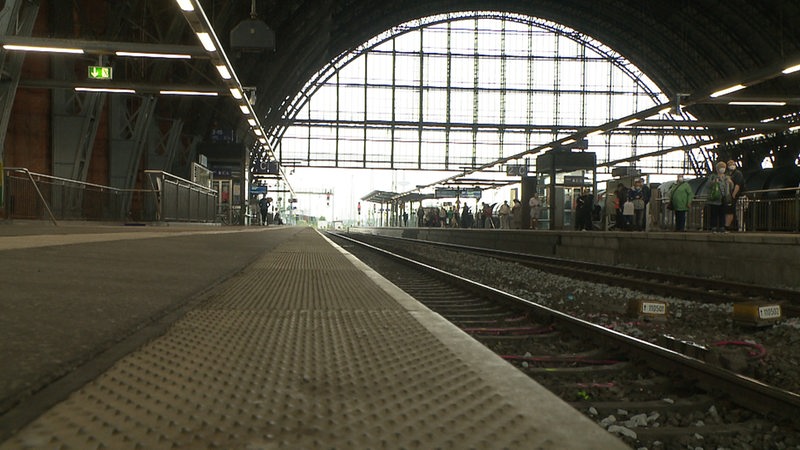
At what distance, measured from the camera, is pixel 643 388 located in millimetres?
3521

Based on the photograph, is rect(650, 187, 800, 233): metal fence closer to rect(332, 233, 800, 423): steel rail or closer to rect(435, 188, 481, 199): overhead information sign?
rect(332, 233, 800, 423): steel rail

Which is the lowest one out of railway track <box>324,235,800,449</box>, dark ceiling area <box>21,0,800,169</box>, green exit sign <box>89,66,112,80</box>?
railway track <box>324,235,800,449</box>

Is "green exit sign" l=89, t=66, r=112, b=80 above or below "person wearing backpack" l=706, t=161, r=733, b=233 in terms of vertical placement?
above

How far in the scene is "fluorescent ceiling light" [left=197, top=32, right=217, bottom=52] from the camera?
11.1 meters

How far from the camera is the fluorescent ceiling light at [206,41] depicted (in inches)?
439

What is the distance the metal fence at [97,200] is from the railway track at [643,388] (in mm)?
10709

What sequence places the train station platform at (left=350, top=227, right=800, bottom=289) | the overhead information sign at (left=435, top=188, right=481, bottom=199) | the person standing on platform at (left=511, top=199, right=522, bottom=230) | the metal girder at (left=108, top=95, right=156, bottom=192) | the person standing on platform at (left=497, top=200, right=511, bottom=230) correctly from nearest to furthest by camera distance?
the train station platform at (left=350, top=227, right=800, bottom=289) → the metal girder at (left=108, top=95, right=156, bottom=192) → the person standing on platform at (left=511, top=199, right=522, bottom=230) → the person standing on platform at (left=497, top=200, right=511, bottom=230) → the overhead information sign at (left=435, top=188, right=481, bottom=199)

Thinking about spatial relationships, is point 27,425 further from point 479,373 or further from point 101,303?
point 101,303

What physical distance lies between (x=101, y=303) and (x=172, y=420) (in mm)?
1767

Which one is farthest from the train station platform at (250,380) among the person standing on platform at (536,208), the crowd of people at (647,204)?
the person standing on platform at (536,208)

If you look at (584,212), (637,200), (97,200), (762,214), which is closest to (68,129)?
(97,200)

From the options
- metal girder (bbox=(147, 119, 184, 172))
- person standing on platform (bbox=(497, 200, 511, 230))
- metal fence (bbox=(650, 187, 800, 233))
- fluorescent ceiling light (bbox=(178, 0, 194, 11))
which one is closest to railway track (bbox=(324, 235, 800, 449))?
fluorescent ceiling light (bbox=(178, 0, 194, 11))

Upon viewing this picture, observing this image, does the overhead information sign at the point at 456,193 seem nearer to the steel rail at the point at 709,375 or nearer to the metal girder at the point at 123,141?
the metal girder at the point at 123,141

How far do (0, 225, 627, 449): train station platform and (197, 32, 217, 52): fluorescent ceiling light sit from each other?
8810 mm
